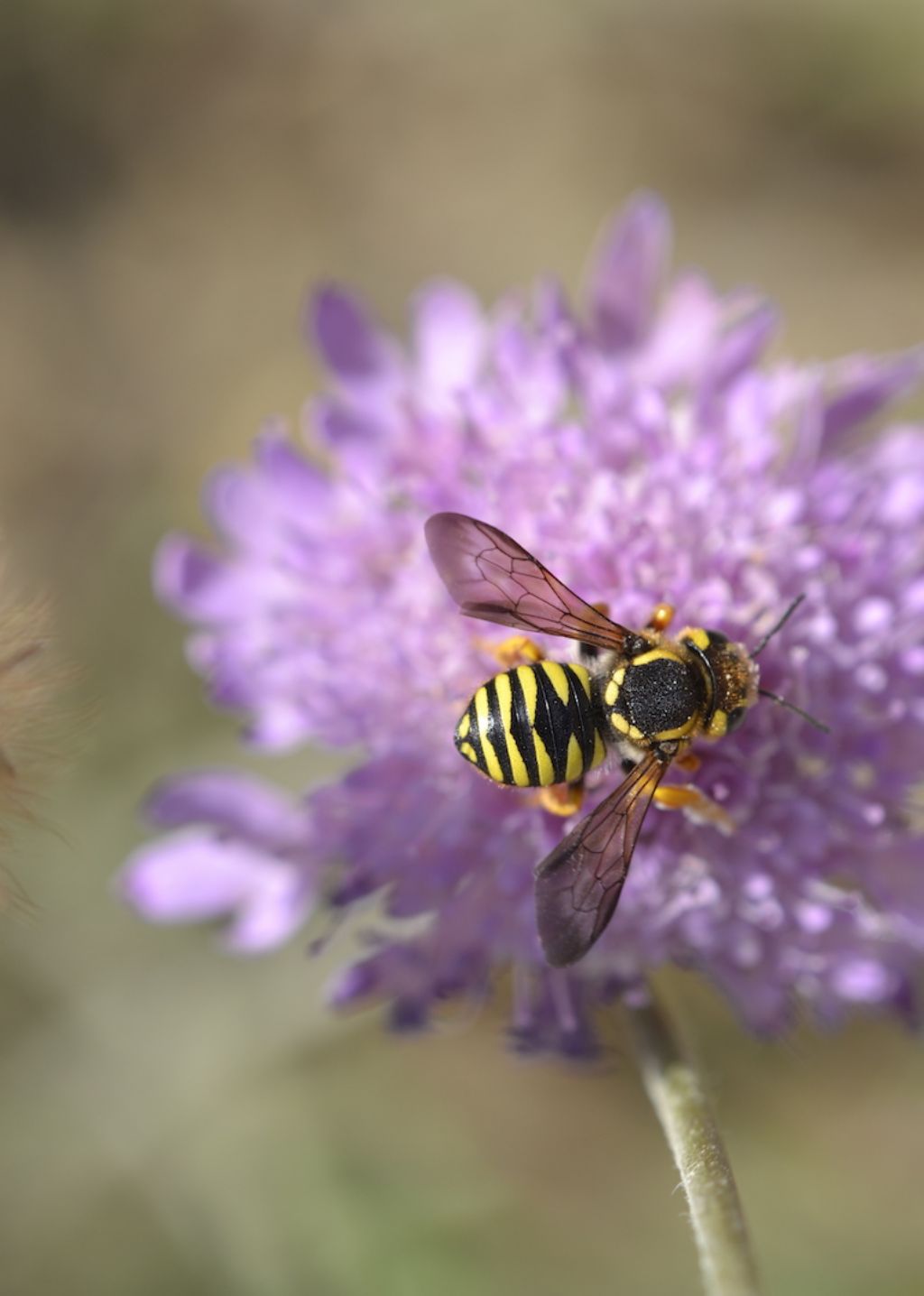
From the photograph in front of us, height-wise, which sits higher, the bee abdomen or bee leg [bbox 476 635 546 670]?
bee leg [bbox 476 635 546 670]

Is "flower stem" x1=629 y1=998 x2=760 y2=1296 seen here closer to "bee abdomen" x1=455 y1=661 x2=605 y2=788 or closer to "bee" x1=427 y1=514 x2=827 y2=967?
"bee" x1=427 y1=514 x2=827 y2=967

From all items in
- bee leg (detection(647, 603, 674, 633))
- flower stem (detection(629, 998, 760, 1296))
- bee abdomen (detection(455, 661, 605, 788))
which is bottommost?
flower stem (detection(629, 998, 760, 1296))

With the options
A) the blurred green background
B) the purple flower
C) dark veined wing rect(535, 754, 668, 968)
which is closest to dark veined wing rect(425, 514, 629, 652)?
the purple flower

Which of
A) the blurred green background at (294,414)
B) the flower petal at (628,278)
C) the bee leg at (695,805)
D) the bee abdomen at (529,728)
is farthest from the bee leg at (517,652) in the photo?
the blurred green background at (294,414)

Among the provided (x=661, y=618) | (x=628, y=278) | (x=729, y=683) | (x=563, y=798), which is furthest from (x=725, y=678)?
(x=628, y=278)

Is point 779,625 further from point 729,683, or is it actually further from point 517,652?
point 517,652

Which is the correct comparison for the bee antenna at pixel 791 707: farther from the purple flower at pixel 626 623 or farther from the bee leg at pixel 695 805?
the bee leg at pixel 695 805

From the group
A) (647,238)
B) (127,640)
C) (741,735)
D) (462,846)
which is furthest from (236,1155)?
(647,238)
